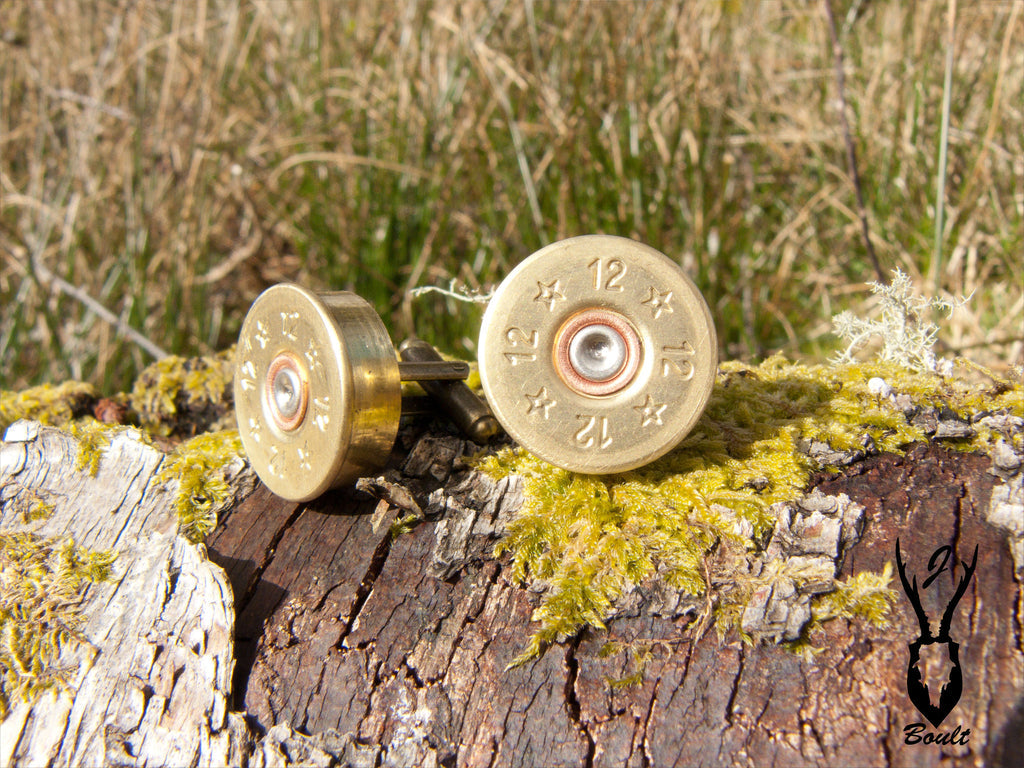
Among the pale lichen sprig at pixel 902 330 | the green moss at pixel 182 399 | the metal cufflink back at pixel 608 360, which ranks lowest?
the green moss at pixel 182 399

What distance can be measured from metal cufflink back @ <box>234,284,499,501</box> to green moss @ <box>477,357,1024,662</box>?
0.39m

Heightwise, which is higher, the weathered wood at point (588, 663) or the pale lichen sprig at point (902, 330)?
the pale lichen sprig at point (902, 330)

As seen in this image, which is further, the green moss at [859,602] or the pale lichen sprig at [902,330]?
the pale lichen sprig at [902,330]

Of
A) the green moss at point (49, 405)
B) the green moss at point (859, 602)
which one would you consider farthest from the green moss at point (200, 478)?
the green moss at point (859, 602)

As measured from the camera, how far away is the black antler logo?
65.4 inches

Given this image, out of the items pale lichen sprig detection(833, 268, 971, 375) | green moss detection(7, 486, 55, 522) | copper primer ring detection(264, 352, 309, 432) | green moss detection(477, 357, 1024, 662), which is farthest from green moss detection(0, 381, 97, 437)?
pale lichen sprig detection(833, 268, 971, 375)

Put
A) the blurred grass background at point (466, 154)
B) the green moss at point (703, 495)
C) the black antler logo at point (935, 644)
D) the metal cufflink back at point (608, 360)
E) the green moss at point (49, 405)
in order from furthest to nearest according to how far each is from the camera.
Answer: the blurred grass background at point (466, 154)
the green moss at point (49, 405)
the metal cufflink back at point (608, 360)
the green moss at point (703, 495)
the black antler logo at point (935, 644)

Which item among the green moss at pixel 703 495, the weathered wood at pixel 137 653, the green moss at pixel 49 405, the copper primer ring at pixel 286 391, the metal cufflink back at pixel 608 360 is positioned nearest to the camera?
the weathered wood at pixel 137 653

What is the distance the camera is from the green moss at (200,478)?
7.69ft

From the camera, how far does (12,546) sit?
2.28 metres

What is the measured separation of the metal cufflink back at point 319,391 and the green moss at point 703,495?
389mm

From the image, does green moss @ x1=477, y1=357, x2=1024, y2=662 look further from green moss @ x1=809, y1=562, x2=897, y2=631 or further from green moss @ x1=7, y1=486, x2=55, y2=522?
green moss @ x1=7, y1=486, x2=55, y2=522

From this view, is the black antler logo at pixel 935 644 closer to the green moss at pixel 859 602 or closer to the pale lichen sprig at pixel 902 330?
the green moss at pixel 859 602

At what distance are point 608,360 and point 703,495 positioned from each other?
0.47 meters
